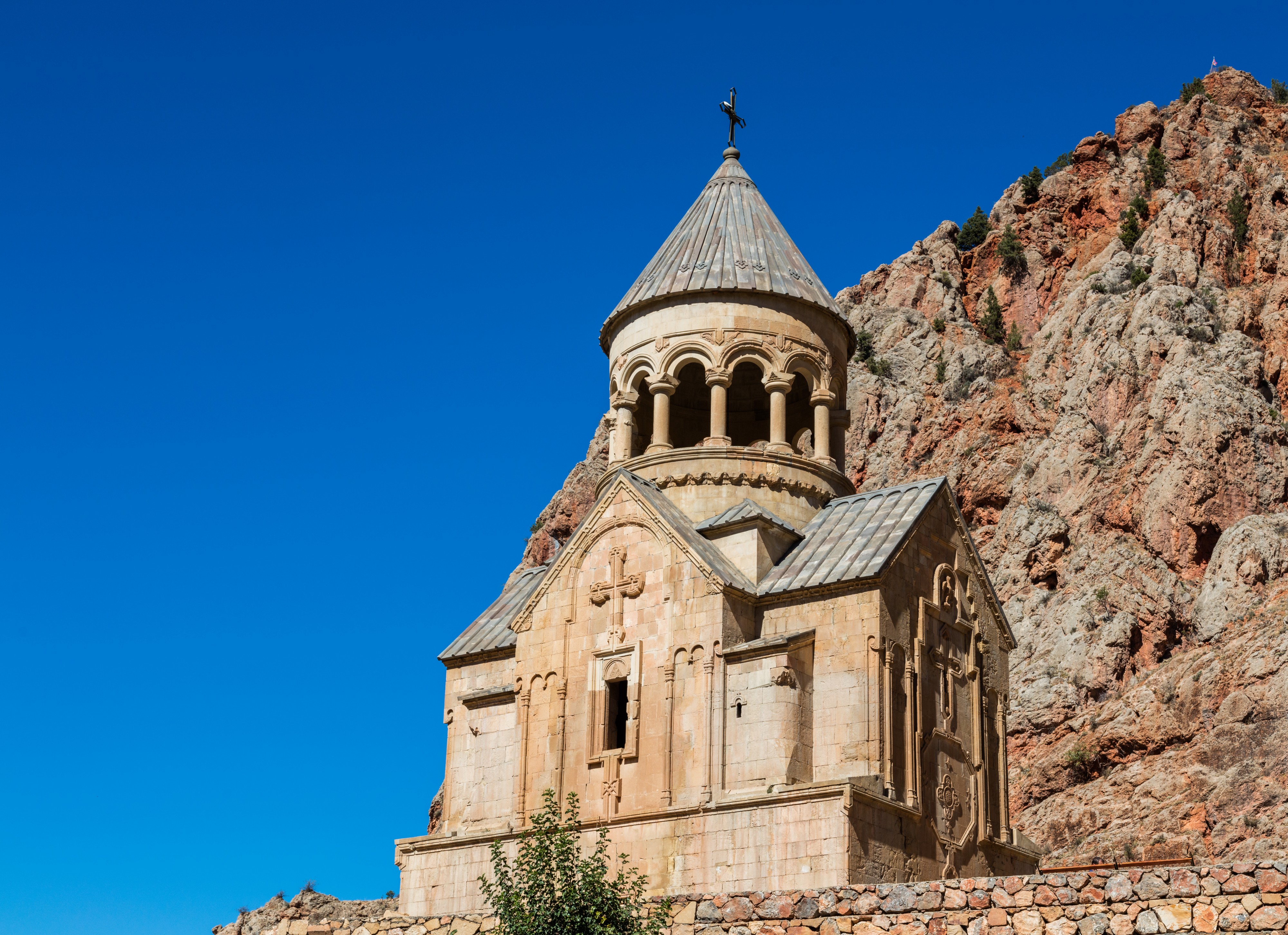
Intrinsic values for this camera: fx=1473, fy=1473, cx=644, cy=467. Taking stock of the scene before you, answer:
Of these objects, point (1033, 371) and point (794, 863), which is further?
point (1033, 371)

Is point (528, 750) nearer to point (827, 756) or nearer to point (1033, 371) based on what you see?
point (827, 756)

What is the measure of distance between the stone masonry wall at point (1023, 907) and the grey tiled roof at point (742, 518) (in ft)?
22.0

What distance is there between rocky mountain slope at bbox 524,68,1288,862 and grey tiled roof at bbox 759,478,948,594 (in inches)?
725

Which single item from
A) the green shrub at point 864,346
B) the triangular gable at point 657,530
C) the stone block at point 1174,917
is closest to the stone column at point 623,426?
the triangular gable at point 657,530

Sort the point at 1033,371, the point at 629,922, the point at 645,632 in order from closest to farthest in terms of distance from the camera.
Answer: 1. the point at 629,922
2. the point at 645,632
3. the point at 1033,371

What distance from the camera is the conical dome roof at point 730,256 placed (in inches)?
899

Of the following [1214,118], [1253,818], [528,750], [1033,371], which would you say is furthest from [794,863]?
[1214,118]

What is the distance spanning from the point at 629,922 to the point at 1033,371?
48.4 m

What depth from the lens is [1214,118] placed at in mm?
64812

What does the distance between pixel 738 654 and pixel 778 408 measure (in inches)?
178

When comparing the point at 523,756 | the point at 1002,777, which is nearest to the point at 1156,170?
the point at 1002,777

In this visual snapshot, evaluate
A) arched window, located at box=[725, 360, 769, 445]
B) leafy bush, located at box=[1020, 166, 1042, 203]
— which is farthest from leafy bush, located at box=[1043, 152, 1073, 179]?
arched window, located at box=[725, 360, 769, 445]

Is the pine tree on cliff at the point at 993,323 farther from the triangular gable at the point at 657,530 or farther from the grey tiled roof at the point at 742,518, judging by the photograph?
the triangular gable at the point at 657,530

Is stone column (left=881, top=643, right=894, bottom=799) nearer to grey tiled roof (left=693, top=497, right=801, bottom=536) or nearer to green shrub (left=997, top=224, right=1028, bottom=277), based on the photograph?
grey tiled roof (left=693, top=497, right=801, bottom=536)
